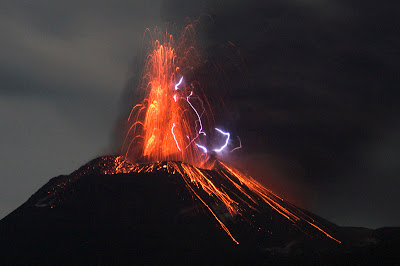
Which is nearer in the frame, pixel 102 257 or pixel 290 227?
pixel 102 257

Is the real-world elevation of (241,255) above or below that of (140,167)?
below

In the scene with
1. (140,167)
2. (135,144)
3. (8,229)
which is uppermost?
(135,144)

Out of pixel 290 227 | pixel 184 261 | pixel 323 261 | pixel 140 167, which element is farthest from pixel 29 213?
pixel 323 261

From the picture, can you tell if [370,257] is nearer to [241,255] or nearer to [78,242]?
[241,255]

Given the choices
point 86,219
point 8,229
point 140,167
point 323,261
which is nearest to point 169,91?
point 140,167

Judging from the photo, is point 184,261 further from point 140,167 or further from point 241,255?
point 140,167

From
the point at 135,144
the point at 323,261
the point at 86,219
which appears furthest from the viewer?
the point at 135,144

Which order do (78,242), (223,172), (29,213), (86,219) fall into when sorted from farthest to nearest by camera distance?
(223,172), (29,213), (86,219), (78,242)
